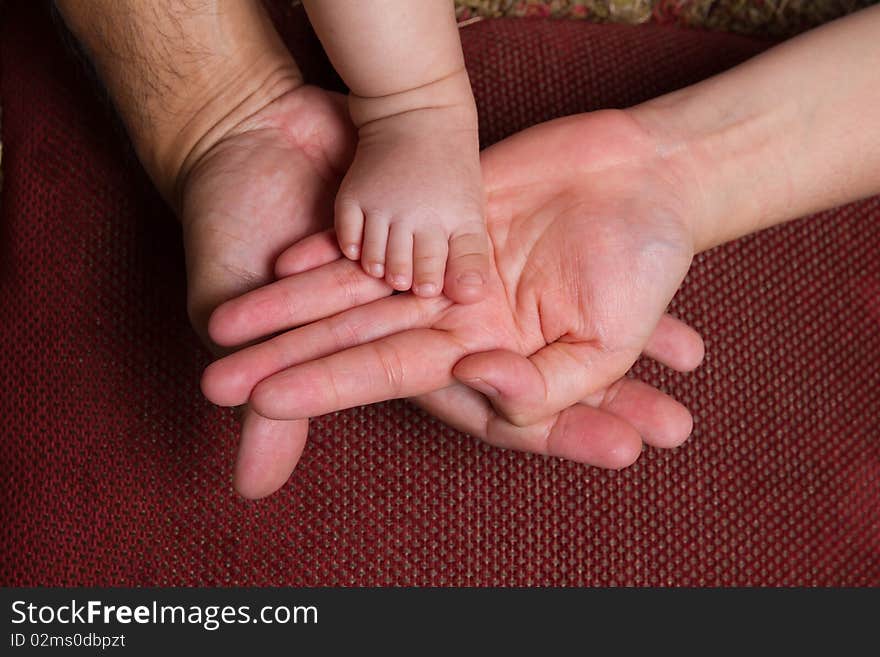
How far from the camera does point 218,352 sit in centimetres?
94

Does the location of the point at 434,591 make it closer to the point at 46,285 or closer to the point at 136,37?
the point at 46,285

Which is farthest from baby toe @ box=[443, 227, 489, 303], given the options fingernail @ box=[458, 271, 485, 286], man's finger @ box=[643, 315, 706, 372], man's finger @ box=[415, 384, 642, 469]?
man's finger @ box=[643, 315, 706, 372]

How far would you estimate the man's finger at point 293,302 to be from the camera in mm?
855

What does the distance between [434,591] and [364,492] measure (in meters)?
0.13

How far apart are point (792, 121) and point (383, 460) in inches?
24.2

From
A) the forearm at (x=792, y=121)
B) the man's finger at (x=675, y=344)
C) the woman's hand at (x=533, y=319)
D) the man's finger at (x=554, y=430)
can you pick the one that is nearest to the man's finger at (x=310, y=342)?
the woman's hand at (x=533, y=319)

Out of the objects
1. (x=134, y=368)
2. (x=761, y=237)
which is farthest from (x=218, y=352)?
(x=761, y=237)

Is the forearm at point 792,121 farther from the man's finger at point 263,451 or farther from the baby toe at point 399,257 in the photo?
the man's finger at point 263,451

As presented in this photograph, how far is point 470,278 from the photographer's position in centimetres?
88

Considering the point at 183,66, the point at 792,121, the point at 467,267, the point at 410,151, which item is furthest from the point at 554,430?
the point at 183,66

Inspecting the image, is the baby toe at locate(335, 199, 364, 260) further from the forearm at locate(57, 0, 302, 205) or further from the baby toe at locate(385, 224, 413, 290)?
the forearm at locate(57, 0, 302, 205)

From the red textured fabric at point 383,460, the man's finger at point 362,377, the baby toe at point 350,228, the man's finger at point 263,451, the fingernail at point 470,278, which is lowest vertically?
the red textured fabric at point 383,460

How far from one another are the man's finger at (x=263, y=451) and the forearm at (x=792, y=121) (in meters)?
0.54

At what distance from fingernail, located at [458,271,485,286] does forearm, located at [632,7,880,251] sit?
35 cm
